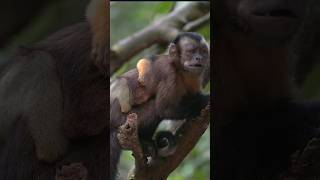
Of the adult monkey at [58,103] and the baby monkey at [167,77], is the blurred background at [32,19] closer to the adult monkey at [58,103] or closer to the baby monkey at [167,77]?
the adult monkey at [58,103]

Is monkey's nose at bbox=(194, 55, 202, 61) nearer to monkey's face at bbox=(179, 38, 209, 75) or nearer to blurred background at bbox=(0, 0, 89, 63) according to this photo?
monkey's face at bbox=(179, 38, 209, 75)

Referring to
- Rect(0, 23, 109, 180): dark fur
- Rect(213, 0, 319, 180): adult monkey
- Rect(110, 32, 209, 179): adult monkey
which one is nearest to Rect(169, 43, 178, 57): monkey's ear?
Rect(110, 32, 209, 179): adult monkey

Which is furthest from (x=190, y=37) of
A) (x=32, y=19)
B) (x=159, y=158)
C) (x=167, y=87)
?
(x=32, y=19)

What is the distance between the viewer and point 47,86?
1.62 m

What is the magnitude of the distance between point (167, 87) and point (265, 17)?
0.39m

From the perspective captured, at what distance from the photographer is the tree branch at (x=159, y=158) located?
5.63 ft

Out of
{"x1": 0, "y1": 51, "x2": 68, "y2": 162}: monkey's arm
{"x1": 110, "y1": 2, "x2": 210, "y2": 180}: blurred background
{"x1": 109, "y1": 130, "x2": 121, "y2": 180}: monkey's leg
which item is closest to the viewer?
{"x1": 0, "y1": 51, "x2": 68, "y2": 162}: monkey's arm

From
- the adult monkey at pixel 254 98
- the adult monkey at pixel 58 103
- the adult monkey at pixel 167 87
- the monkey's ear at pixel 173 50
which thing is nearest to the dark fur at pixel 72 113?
the adult monkey at pixel 58 103

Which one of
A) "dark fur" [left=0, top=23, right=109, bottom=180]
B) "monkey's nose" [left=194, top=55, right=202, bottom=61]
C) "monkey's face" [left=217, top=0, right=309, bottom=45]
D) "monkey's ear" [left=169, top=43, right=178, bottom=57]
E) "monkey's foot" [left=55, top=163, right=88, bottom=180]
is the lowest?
"monkey's foot" [left=55, top=163, right=88, bottom=180]

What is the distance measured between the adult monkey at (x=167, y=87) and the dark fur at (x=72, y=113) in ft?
0.33

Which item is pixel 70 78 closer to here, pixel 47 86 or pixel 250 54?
pixel 47 86

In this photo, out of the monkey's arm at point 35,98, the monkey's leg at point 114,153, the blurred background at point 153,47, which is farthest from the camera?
the blurred background at point 153,47

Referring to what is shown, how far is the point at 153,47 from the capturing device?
7.20 feet

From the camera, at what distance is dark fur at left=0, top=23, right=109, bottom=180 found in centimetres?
162
